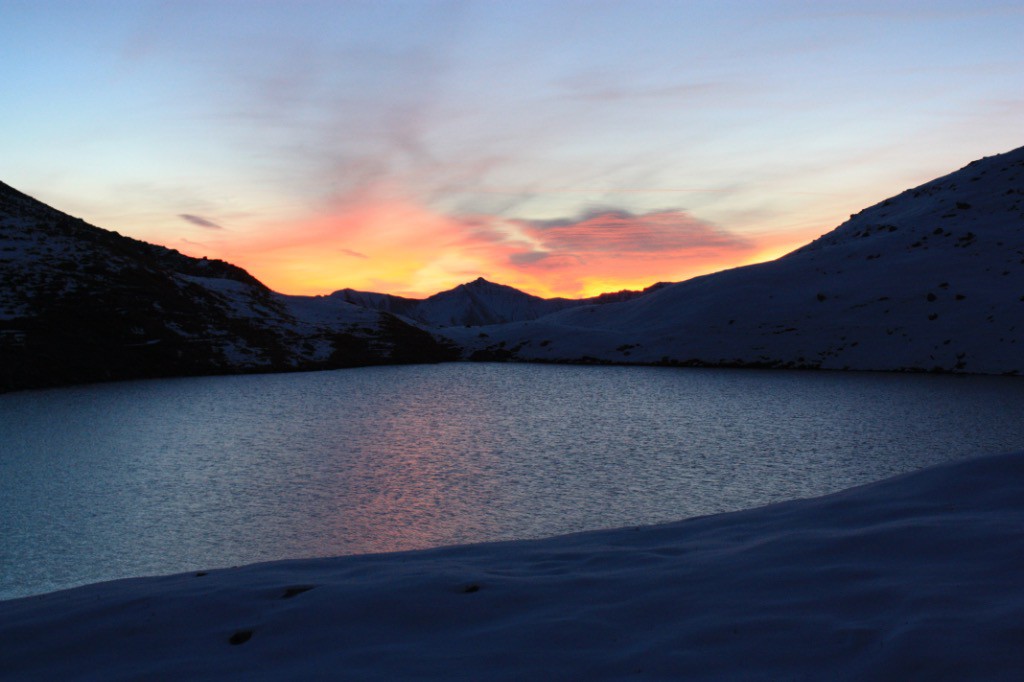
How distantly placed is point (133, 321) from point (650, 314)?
75.2m

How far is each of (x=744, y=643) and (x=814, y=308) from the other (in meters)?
95.5

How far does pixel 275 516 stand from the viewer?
1955 cm

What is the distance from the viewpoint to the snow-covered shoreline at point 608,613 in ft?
21.5

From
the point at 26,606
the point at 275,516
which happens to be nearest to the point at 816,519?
the point at 26,606

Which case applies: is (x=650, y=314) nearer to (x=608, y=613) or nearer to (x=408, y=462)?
(x=408, y=462)

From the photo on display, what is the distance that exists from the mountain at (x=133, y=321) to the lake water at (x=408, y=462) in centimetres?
2123

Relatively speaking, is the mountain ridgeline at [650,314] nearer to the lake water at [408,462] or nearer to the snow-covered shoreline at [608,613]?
the lake water at [408,462]

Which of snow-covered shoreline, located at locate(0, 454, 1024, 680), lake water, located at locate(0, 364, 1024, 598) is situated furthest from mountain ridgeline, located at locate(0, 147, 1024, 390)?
snow-covered shoreline, located at locate(0, 454, 1024, 680)

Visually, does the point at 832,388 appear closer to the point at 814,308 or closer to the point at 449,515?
the point at 814,308

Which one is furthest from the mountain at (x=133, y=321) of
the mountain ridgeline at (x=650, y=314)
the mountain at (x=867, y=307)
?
the mountain at (x=867, y=307)

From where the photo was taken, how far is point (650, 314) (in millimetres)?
115438

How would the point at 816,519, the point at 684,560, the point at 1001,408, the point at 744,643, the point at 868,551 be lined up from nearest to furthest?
the point at 744,643
the point at 868,551
the point at 684,560
the point at 816,519
the point at 1001,408

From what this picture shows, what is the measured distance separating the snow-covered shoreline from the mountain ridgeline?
68242mm

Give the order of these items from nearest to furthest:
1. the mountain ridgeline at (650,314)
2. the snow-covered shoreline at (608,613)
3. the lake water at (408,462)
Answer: the snow-covered shoreline at (608,613), the lake water at (408,462), the mountain ridgeline at (650,314)
